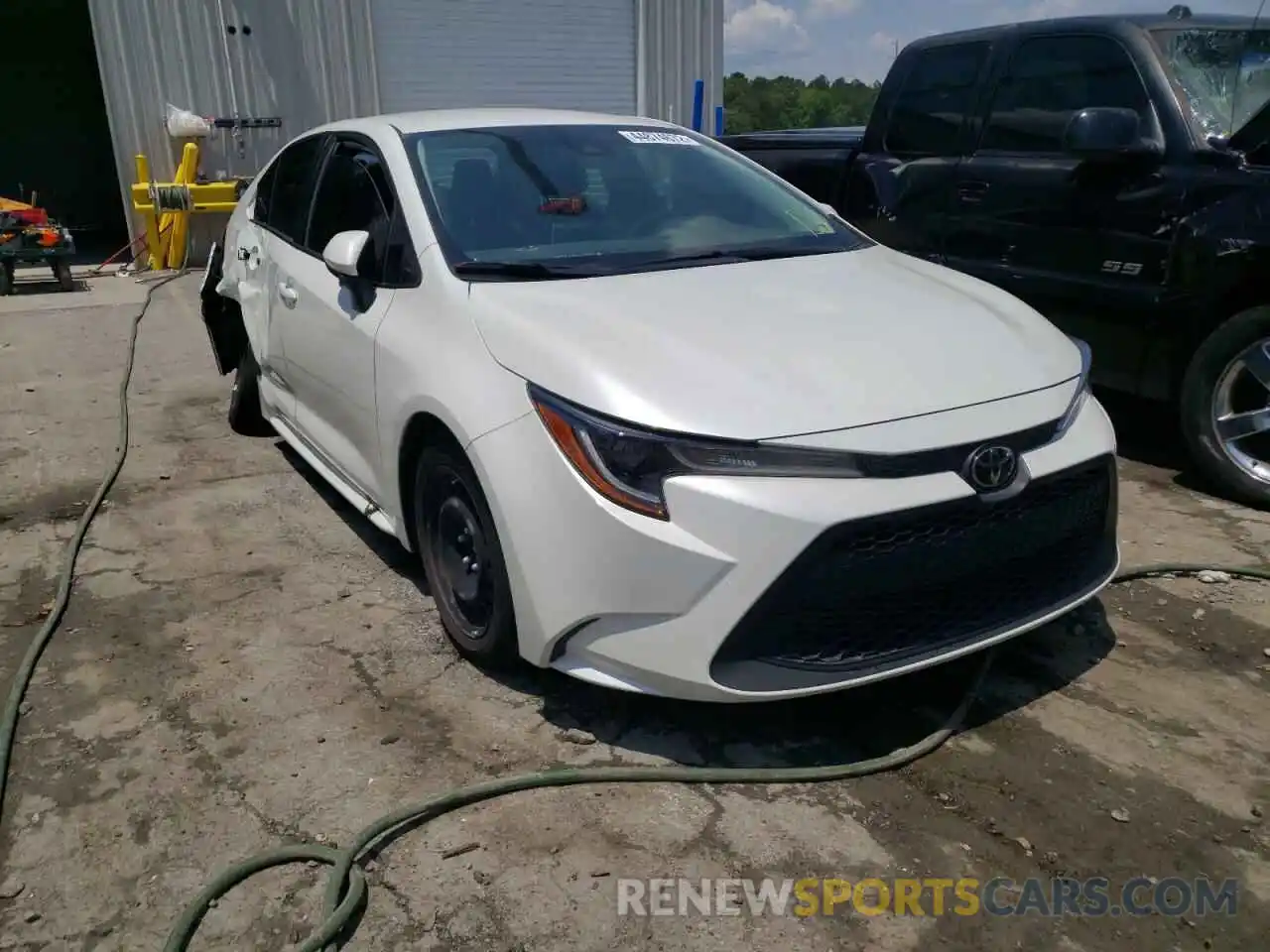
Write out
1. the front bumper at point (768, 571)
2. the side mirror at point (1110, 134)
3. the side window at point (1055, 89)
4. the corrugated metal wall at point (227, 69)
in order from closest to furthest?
1. the front bumper at point (768, 571)
2. the side mirror at point (1110, 134)
3. the side window at point (1055, 89)
4. the corrugated metal wall at point (227, 69)

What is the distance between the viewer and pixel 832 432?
248cm

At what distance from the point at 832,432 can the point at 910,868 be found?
Result: 1.00 meters

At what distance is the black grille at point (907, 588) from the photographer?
247 cm

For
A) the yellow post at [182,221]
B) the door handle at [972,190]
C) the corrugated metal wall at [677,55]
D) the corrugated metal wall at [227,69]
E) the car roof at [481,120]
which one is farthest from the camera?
the corrugated metal wall at [677,55]

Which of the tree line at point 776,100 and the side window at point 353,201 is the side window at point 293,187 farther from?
the tree line at point 776,100

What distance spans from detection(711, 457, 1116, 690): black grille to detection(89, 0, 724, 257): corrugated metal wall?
1200cm

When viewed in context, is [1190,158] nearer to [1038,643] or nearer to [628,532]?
[1038,643]

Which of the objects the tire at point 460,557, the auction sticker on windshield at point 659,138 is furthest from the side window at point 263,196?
the tire at point 460,557

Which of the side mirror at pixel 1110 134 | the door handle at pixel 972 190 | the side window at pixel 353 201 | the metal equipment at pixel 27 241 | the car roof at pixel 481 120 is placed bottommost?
the metal equipment at pixel 27 241

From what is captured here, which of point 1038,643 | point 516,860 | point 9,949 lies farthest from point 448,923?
point 1038,643

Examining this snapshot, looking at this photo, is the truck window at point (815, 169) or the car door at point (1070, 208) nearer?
the car door at point (1070, 208)

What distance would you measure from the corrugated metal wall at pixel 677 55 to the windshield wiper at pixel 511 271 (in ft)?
39.2

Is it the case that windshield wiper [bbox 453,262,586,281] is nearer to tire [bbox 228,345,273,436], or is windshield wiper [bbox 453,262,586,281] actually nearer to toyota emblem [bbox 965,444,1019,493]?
toyota emblem [bbox 965,444,1019,493]

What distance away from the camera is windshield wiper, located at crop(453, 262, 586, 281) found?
10.5 feet
